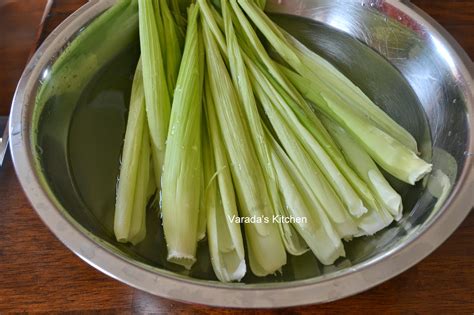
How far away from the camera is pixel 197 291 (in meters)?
0.57

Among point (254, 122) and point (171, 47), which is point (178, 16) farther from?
point (254, 122)

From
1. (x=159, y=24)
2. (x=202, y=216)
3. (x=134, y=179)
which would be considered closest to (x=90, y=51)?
(x=159, y=24)

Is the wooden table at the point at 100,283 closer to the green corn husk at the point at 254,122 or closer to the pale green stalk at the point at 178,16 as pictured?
the green corn husk at the point at 254,122

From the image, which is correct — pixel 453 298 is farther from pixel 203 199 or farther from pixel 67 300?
pixel 67 300

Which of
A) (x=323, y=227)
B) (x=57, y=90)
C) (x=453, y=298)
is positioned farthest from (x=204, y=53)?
(x=453, y=298)

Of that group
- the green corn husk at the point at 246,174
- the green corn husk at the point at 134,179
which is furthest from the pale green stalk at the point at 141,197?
the green corn husk at the point at 246,174

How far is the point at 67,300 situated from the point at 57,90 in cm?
34

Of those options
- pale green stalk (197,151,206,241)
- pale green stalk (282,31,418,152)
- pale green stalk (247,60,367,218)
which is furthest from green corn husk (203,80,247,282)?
pale green stalk (282,31,418,152)

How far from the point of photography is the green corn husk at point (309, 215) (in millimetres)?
705

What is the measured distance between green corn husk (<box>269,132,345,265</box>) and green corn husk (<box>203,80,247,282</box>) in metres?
0.08

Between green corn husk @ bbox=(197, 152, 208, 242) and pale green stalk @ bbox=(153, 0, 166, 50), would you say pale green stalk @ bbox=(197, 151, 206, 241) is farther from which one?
pale green stalk @ bbox=(153, 0, 166, 50)

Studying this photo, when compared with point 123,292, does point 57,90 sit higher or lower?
higher

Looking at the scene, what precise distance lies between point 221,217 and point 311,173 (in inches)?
5.9

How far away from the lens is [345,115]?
79cm
